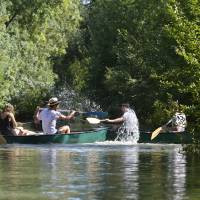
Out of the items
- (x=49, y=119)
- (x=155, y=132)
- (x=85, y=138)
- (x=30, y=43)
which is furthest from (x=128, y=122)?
(x=30, y=43)

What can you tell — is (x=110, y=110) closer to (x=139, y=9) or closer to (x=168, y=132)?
(x=139, y=9)

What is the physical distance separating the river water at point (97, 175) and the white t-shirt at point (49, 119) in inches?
169

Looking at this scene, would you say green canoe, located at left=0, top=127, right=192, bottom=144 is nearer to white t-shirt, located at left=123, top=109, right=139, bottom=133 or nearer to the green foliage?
white t-shirt, located at left=123, top=109, right=139, bottom=133

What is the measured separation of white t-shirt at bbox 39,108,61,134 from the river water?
429cm

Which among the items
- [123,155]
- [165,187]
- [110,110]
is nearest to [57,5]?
[110,110]

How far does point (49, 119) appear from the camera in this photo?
2586 centimetres

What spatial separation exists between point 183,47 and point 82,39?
172 ft

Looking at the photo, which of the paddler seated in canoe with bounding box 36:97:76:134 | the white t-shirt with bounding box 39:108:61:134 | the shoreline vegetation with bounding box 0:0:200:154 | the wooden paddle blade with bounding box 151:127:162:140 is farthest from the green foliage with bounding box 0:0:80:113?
the wooden paddle blade with bounding box 151:127:162:140

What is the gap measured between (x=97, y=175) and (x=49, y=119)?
11744 millimetres

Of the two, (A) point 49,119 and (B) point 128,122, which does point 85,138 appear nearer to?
(A) point 49,119

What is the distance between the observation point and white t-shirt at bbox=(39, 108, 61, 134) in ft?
84.2

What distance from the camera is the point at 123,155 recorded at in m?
20.2

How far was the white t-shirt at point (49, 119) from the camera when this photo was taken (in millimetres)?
25672

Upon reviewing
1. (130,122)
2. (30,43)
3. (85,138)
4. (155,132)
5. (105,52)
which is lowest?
(85,138)
